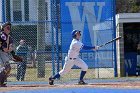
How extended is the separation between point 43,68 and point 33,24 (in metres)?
1.81

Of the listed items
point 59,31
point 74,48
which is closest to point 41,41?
point 59,31

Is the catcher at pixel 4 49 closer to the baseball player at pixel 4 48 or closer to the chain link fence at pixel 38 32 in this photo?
the baseball player at pixel 4 48

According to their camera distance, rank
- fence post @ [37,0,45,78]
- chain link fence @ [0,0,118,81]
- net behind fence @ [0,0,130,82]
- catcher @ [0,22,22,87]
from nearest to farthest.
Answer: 1. catcher @ [0,22,22,87]
2. chain link fence @ [0,0,118,81]
3. net behind fence @ [0,0,130,82]
4. fence post @ [37,0,45,78]

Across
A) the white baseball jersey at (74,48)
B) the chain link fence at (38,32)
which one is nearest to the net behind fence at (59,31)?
the chain link fence at (38,32)

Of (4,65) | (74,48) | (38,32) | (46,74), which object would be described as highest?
(38,32)

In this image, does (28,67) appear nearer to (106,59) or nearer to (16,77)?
(16,77)

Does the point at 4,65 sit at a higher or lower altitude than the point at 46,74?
A: higher

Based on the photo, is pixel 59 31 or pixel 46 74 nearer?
pixel 59 31

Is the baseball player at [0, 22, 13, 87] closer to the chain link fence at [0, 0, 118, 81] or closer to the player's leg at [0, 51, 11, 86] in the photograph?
the player's leg at [0, 51, 11, 86]

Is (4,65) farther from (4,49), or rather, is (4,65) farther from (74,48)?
(74,48)

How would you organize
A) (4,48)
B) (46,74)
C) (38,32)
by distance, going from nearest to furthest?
(4,48), (38,32), (46,74)

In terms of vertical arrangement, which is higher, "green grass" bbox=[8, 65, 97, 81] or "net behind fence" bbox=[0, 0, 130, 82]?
"net behind fence" bbox=[0, 0, 130, 82]

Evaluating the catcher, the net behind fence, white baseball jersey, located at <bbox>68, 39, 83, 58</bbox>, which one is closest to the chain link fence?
the net behind fence

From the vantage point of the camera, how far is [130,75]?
21469 mm
